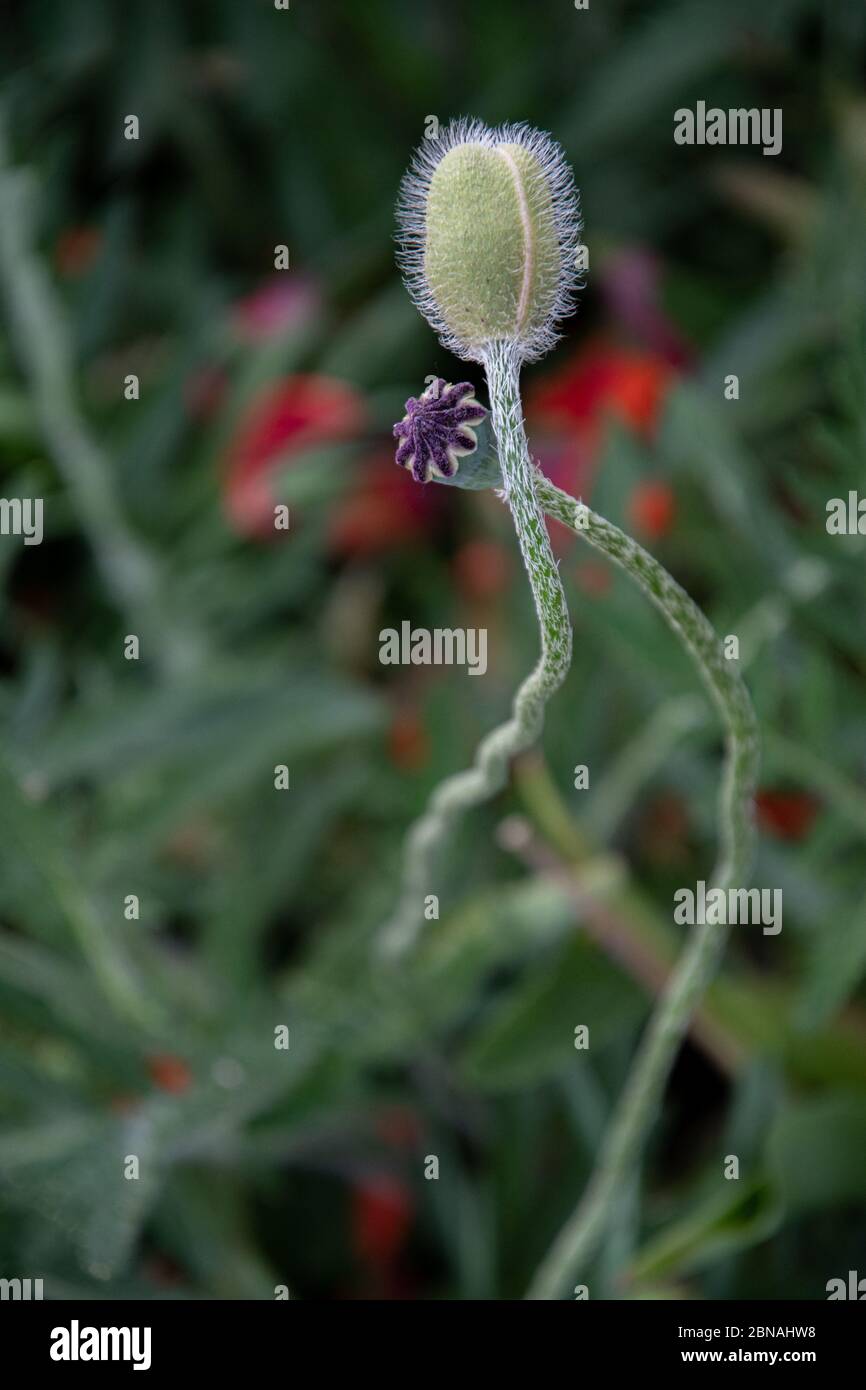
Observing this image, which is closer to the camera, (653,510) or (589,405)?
(653,510)

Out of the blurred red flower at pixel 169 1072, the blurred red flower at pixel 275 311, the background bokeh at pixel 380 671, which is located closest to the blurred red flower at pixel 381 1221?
the background bokeh at pixel 380 671

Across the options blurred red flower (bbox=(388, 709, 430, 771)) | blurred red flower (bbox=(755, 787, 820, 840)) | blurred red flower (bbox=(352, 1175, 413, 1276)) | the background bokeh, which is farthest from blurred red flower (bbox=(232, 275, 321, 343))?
blurred red flower (bbox=(352, 1175, 413, 1276))

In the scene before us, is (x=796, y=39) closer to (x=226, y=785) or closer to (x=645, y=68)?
(x=645, y=68)

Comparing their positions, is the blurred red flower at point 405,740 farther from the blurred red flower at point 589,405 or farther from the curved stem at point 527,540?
the curved stem at point 527,540

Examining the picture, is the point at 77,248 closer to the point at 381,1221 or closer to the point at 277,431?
the point at 277,431

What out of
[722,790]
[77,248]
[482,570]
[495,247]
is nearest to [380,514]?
[482,570]

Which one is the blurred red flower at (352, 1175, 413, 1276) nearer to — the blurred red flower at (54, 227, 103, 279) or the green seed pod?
the green seed pod

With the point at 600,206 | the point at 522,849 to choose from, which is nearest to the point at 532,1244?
the point at 522,849
